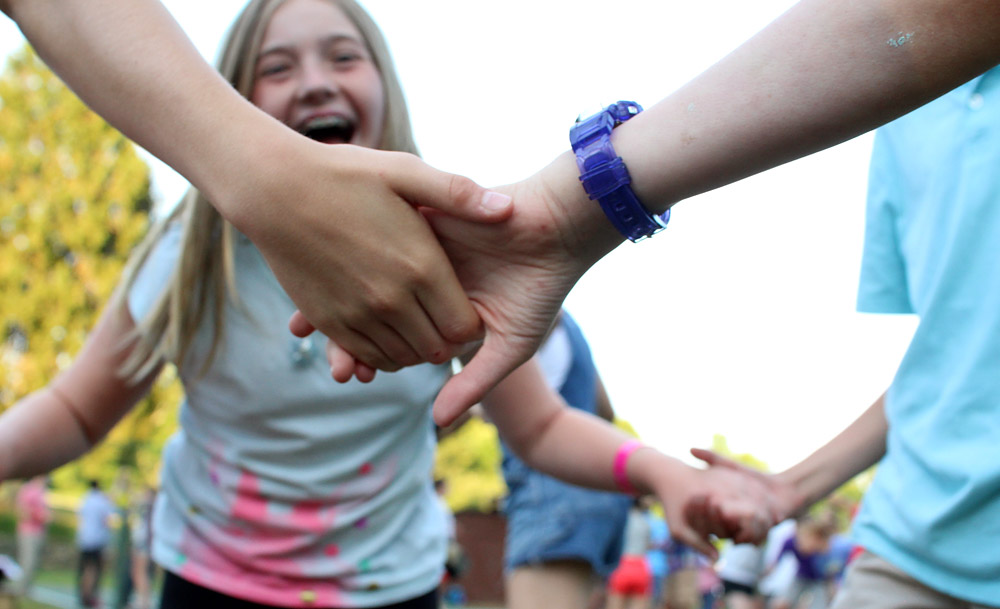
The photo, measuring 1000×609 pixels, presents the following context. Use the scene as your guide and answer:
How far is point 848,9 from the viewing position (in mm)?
1280

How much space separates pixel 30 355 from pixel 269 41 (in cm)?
2304

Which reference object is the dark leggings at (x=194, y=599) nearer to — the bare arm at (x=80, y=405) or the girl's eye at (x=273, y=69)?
the bare arm at (x=80, y=405)

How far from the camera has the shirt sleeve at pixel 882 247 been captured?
6.72 feet

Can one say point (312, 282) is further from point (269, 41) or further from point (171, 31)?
point (269, 41)

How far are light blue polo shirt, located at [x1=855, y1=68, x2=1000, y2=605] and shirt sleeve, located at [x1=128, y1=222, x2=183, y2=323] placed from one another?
164 centimetres

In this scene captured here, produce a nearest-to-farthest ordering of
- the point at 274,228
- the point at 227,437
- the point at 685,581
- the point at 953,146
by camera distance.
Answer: the point at 274,228
the point at 953,146
the point at 227,437
the point at 685,581

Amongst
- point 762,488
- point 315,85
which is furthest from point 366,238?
point 762,488

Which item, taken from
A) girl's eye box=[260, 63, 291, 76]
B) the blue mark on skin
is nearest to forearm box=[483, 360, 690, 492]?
girl's eye box=[260, 63, 291, 76]

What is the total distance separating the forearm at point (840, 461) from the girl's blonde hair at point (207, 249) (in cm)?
126

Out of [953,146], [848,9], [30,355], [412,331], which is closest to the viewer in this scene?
[848,9]

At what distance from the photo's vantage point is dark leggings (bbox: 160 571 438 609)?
6.79 feet

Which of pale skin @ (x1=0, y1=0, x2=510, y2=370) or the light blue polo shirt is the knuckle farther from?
the light blue polo shirt

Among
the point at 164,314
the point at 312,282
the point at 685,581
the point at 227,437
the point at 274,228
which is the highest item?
the point at 274,228

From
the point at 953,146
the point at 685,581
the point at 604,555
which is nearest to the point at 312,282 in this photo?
the point at 953,146
